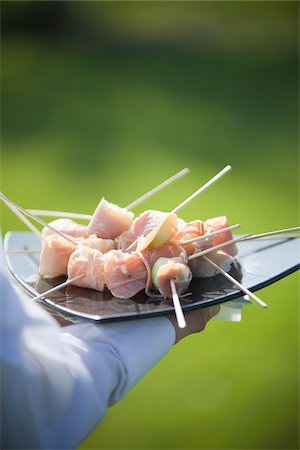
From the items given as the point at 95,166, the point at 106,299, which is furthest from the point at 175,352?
the point at 95,166

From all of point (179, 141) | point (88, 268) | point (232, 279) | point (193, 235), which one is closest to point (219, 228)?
point (193, 235)

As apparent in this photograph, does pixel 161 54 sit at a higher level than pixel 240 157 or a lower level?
higher

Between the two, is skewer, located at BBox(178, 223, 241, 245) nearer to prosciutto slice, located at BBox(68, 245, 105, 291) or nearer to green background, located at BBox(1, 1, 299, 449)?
prosciutto slice, located at BBox(68, 245, 105, 291)

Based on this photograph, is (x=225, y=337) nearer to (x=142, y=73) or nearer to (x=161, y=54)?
(x=142, y=73)

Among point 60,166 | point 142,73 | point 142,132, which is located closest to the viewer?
point 60,166

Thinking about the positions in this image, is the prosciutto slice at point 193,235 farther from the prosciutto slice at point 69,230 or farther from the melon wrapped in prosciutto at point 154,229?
the prosciutto slice at point 69,230

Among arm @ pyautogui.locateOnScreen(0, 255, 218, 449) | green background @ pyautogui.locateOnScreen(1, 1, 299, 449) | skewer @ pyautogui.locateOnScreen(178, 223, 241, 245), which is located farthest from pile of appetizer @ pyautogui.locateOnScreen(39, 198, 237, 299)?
green background @ pyautogui.locateOnScreen(1, 1, 299, 449)

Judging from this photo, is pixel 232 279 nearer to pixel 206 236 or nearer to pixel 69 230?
pixel 206 236
